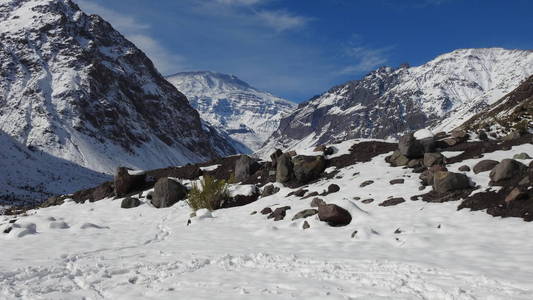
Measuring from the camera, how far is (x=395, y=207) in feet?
63.2

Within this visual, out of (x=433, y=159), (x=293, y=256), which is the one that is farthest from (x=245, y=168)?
(x=293, y=256)

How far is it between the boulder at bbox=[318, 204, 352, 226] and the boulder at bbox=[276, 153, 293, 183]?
9.71 meters

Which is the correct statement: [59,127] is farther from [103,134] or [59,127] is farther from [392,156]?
[392,156]

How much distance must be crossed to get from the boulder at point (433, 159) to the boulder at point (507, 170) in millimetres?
4628

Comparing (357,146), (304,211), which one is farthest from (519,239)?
(357,146)

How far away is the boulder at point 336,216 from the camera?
18703mm

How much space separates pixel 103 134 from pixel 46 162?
53.1 m

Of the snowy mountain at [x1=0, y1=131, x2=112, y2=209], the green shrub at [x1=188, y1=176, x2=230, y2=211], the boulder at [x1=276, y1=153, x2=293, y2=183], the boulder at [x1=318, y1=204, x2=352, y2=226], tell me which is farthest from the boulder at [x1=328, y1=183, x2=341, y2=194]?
the snowy mountain at [x1=0, y1=131, x2=112, y2=209]

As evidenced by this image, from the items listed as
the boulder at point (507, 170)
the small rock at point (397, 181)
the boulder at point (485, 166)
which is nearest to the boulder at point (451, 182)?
the boulder at point (507, 170)

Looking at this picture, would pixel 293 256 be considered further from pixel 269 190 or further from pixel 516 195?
pixel 269 190

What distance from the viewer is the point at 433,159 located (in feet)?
77.8

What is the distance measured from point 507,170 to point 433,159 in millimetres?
5417

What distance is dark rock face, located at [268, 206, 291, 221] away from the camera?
21.6 meters

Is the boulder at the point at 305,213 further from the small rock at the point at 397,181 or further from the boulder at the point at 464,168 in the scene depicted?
the boulder at the point at 464,168
